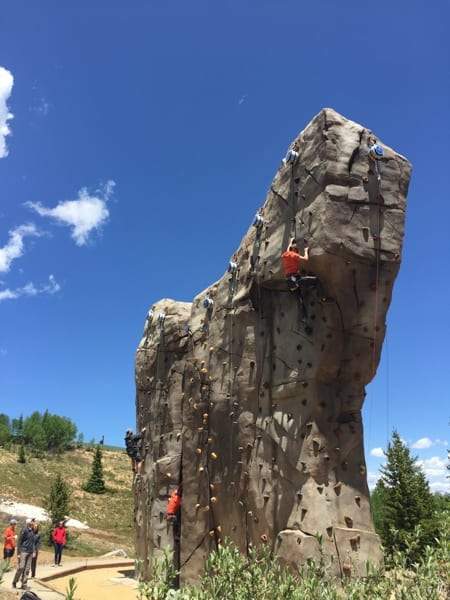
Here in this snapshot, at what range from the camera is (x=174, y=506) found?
13.4m

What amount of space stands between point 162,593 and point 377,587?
181cm

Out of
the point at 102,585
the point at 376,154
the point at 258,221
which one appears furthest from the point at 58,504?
the point at 376,154

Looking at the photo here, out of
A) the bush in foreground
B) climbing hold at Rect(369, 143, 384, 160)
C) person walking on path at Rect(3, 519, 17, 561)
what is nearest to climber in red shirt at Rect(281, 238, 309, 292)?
climbing hold at Rect(369, 143, 384, 160)

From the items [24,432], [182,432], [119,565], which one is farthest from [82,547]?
[24,432]

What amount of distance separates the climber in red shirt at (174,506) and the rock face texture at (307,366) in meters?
0.56

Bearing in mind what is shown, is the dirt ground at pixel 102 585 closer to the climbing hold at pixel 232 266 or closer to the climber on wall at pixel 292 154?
the climbing hold at pixel 232 266

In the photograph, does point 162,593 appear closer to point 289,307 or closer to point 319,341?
point 319,341

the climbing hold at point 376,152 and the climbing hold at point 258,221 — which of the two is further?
the climbing hold at point 258,221

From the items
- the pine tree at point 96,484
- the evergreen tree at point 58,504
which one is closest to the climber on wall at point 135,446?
the evergreen tree at point 58,504

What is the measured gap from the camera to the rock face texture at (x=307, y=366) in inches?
386

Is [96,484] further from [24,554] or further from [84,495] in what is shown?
[24,554]

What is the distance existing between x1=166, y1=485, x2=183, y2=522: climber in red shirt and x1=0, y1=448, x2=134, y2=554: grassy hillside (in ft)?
41.7

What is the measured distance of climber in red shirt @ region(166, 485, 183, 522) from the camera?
526 inches

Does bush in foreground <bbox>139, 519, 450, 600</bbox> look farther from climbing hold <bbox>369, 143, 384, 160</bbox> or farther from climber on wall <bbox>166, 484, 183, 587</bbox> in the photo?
climber on wall <bbox>166, 484, 183, 587</bbox>
